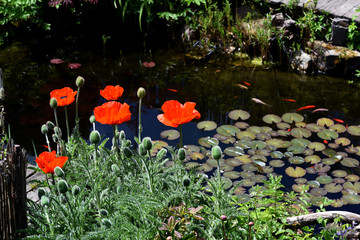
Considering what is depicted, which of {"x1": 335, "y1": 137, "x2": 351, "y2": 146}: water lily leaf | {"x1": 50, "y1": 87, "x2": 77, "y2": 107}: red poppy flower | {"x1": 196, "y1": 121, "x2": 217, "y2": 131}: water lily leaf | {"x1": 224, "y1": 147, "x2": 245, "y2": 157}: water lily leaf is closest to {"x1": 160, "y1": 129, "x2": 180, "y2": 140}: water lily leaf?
{"x1": 196, "y1": 121, "x2": 217, "y2": 131}: water lily leaf

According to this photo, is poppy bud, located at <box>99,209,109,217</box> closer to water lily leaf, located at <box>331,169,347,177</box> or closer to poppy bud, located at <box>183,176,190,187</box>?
poppy bud, located at <box>183,176,190,187</box>

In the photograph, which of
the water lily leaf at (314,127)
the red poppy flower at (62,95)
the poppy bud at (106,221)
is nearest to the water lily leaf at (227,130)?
the water lily leaf at (314,127)

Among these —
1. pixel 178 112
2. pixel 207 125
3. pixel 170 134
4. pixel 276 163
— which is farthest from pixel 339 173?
pixel 178 112

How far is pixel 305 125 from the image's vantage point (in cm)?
373

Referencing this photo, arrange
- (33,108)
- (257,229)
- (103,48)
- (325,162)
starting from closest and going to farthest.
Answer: (257,229)
(325,162)
(33,108)
(103,48)

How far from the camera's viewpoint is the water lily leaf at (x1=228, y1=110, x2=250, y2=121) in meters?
3.88

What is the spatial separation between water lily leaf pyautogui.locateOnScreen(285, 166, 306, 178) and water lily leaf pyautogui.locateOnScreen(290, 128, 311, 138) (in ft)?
1.39

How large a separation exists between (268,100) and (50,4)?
8.37 feet

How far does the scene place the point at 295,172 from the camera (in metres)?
3.21

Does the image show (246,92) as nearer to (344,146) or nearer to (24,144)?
(344,146)

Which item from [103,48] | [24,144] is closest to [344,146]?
[24,144]

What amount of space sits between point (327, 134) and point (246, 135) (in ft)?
2.04

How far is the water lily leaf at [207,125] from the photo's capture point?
3.76 m

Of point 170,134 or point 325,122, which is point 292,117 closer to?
point 325,122
